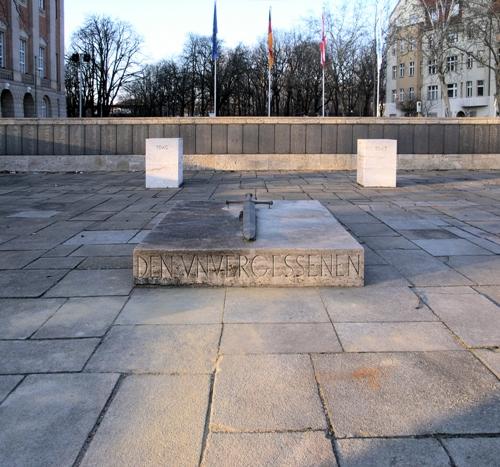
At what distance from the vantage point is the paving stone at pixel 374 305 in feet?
16.3

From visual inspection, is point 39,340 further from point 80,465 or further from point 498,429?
point 498,429

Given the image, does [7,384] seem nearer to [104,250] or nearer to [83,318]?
[83,318]

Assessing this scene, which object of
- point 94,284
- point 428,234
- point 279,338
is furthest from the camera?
point 428,234

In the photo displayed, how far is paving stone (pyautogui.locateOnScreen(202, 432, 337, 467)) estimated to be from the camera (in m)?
2.72

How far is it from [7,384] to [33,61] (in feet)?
200

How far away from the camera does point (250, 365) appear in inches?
154

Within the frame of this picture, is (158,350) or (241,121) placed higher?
(241,121)

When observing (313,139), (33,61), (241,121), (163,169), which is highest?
(33,61)

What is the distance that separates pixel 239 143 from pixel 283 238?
53.5ft

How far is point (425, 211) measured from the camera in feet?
38.0

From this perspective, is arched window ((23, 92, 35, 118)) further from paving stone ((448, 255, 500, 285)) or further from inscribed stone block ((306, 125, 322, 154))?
paving stone ((448, 255, 500, 285))

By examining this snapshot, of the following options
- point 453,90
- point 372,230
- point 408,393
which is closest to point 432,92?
point 453,90

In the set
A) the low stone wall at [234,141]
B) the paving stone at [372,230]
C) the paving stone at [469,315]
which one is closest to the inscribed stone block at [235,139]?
the low stone wall at [234,141]

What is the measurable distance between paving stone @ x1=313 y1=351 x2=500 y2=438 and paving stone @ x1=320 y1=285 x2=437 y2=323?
853 mm
